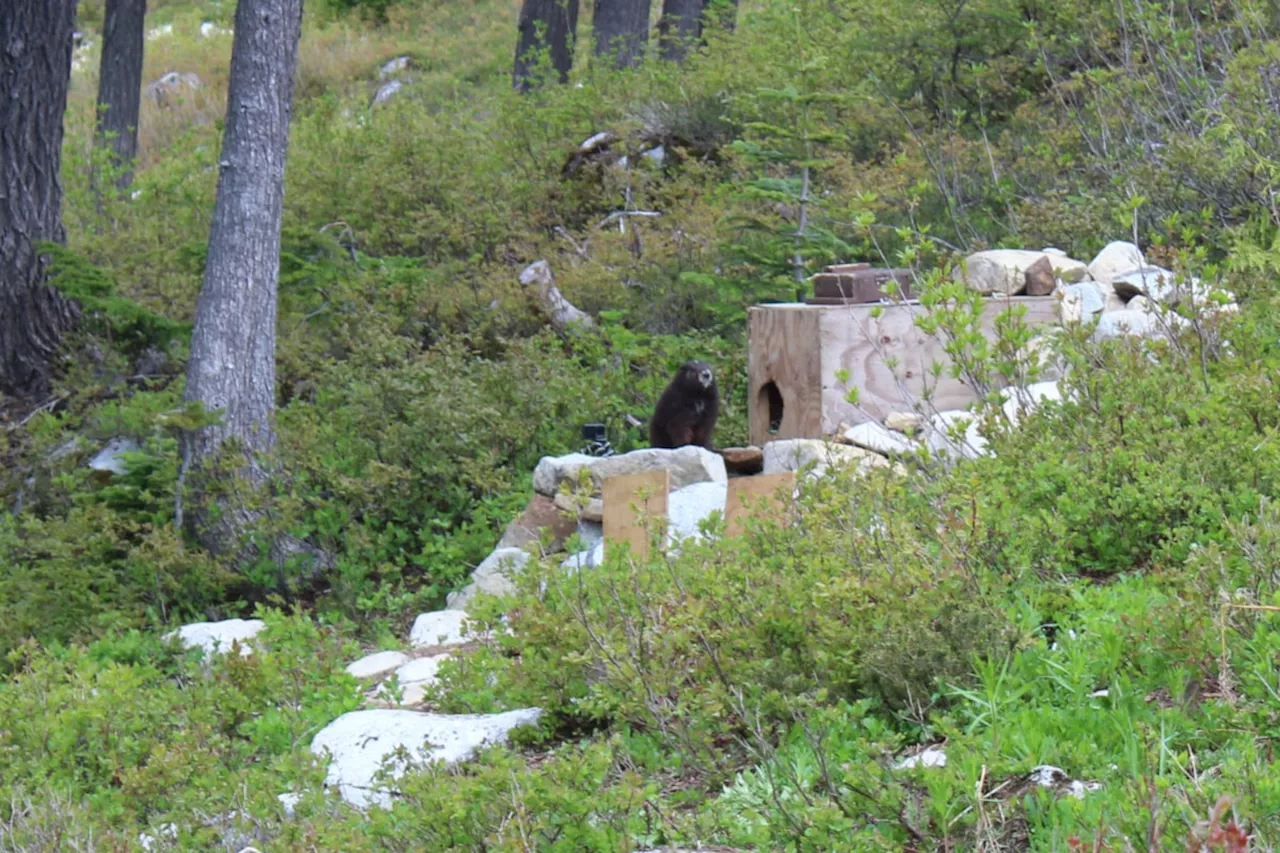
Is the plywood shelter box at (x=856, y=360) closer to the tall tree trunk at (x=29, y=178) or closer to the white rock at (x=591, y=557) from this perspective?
the white rock at (x=591, y=557)

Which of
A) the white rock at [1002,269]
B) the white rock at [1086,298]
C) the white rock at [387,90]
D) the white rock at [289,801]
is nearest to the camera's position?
the white rock at [289,801]

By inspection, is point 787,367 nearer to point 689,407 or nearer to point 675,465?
point 689,407

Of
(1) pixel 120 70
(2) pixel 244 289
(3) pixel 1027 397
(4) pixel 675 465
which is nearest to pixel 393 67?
(1) pixel 120 70

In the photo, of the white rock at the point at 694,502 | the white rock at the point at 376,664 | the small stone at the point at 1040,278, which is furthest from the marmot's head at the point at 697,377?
the white rock at the point at 376,664

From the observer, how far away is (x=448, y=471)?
26.9ft

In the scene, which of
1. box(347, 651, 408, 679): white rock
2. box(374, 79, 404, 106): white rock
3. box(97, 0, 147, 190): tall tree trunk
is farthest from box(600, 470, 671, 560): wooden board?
box(374, 79, 404, 106): white rock

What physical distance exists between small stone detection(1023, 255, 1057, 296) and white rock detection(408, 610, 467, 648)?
3929 mm

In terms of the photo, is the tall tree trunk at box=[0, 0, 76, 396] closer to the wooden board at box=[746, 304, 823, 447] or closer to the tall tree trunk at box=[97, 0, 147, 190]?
the tall tree trunk at box=[97, 0, 147, 190]

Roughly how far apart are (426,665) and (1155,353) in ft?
11.7

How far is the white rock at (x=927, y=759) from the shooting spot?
129 inches

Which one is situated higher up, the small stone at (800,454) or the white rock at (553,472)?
the small stone at (800,454)

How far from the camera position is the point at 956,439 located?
17.0ft

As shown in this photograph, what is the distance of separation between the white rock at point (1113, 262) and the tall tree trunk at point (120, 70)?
12247 millimetres

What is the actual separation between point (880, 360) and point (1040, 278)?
1154mm
